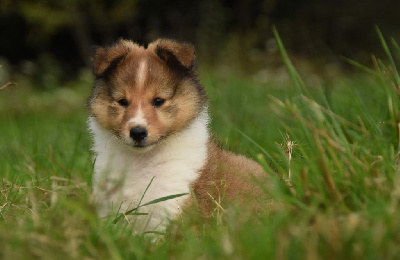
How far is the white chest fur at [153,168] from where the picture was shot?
14.5ft

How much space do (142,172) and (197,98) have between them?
73 centimetres

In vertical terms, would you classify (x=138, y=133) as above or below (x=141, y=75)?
below

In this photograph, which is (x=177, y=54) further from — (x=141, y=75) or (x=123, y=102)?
(x=123, y=102)

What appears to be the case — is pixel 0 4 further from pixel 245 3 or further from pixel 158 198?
pixel 158 198

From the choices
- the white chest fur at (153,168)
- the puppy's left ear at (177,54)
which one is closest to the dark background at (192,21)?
the puppy's left ear at (177,54)

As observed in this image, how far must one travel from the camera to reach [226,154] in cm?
513

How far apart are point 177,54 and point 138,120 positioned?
2.22 ft

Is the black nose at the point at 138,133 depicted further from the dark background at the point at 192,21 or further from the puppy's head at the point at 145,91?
the dark background at the point at 192,21

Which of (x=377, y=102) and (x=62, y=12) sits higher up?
(x=377, y=102)

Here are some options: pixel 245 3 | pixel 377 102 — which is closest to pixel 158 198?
pixel 377 102

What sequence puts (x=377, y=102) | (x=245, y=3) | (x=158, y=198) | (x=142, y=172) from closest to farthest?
1. (x=158, y=198)
2. (x=142, y=172)
3. (x=377, y=102)
4. (x=245, y=3)

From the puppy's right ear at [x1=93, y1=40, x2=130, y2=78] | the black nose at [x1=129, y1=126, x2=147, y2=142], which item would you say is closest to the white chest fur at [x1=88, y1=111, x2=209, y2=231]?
the black nose at [x1=129, y1=126, x2=147, y2=142]

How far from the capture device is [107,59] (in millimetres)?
4723

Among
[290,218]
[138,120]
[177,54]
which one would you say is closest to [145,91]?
[138,120]
